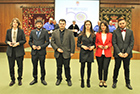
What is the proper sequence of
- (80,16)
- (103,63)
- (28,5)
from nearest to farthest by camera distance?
(103,63) < (80,16) < (28,5)

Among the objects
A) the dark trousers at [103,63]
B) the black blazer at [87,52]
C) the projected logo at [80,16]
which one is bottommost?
the dark trousers at [103,63]

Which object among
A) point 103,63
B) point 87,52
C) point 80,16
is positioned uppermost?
point 80,16

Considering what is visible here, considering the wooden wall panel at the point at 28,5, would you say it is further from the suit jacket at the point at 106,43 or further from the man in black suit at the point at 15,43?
the suit jacket at the point at 106,43

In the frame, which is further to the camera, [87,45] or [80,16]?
[80,16]

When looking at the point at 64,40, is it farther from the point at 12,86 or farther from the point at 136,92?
the point at 136,92

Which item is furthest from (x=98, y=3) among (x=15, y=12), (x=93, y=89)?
(x=93, y=89)

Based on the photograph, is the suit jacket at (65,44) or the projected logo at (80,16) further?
the projected logo at (80,16)

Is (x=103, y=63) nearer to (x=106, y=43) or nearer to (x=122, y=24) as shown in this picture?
(x=106, y=43)

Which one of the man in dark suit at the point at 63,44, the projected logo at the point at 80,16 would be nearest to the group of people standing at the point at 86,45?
the man in dark suit at the point at 63,44

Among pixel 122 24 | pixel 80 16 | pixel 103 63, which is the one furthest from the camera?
pixel 80 16

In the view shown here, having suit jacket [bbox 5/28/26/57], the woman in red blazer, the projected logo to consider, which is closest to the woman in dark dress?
the woman in red blazer

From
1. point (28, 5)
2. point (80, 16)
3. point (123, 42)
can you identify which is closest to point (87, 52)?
point (123, 42)

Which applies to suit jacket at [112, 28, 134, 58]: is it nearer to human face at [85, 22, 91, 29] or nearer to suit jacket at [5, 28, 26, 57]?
human face at [85, 22, 91, 29]

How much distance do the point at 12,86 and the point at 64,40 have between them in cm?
133
